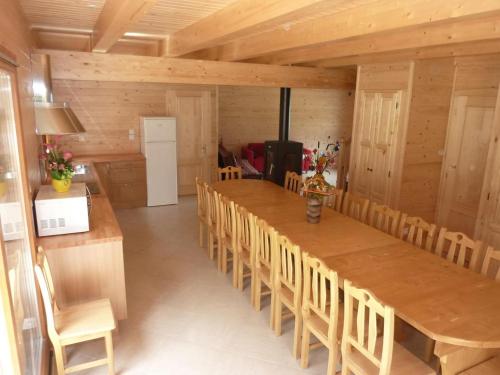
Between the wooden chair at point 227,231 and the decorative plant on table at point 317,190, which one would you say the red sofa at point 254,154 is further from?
the decorative plant on table at point 317,190

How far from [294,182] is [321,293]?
119 inches

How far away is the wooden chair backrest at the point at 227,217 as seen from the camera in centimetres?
364

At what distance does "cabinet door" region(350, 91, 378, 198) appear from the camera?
5.24 metres

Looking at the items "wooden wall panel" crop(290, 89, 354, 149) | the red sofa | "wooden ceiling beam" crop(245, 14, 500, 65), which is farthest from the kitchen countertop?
"wooden wall panel" crop(290, 89, 354, 149)

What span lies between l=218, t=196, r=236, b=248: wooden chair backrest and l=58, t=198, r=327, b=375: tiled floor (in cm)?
52

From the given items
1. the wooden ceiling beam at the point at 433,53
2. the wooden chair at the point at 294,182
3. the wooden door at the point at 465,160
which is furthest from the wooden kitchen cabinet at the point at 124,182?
the wooden door at the point at 465,160

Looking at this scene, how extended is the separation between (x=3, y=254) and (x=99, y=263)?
4.90ft

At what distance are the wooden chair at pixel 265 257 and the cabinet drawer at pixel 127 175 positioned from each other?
12.1 feet

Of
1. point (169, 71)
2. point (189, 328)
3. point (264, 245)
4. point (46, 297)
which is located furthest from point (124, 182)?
point (46, 297)

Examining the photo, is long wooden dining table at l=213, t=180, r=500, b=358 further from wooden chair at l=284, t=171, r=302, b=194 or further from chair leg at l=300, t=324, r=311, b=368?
wooden chair at l=284, t=171, r=302, b=194

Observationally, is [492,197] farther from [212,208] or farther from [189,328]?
[189,328]

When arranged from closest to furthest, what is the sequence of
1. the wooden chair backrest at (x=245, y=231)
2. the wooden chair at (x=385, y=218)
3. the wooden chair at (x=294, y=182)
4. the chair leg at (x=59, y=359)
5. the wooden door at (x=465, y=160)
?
the chair leg at (x=59, y=359) → the wooden chair backrest at (x=245, y=231) → the wooden chair at (x=385, y=218) → the wooden door at (x=465, y=160) → the wooden chair at (x=294, y=182)

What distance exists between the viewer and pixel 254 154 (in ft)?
29.9

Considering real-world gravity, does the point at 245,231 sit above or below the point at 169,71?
below
